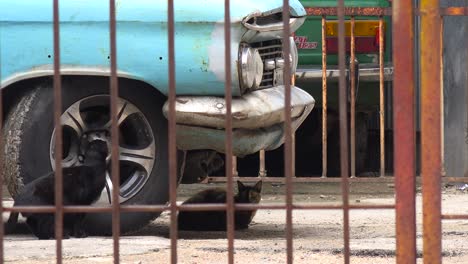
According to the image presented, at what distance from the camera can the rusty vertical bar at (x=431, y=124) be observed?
3896 millimetres

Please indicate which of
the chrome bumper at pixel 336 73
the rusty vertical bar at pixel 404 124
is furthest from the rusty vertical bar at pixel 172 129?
the chrome bumper at pixel 336 73

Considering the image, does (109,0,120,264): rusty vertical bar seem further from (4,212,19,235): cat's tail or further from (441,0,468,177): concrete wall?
(441,0,468,177): concrete wall

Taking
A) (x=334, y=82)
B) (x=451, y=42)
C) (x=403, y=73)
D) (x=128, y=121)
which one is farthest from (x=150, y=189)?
(x=451, y=42)

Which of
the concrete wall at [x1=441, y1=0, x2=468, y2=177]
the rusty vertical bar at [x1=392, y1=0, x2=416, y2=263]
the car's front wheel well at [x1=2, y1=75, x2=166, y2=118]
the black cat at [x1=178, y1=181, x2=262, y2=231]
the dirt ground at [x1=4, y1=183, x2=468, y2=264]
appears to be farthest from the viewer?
the concrete wall at [x1=441, y1=0, x2=468, y2=177]

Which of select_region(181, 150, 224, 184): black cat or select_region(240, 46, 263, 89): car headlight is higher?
select_region(240, 46, 263, 89): car headlight

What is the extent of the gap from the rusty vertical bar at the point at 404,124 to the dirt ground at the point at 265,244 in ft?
6.30

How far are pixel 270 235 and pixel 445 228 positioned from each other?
1123mm

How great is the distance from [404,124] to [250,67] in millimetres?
2724

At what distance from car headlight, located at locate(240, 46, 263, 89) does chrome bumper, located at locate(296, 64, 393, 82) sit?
332 cm

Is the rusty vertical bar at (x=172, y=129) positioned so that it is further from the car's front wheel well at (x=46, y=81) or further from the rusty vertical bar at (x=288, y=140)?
the car's front wheel well at (x=46, y=81)

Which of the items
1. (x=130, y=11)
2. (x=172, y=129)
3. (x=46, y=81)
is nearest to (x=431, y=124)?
(x=172, y=129)

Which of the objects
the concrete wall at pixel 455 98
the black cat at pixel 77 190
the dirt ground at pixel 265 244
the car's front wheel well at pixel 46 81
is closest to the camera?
the dirt ground at pixel 265 244

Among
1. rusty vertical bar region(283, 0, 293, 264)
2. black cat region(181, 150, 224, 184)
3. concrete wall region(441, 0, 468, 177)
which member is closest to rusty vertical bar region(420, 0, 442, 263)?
A: rusty vertical bar region(283, 0, 293, 264)

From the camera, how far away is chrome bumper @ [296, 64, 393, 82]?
9.99m
